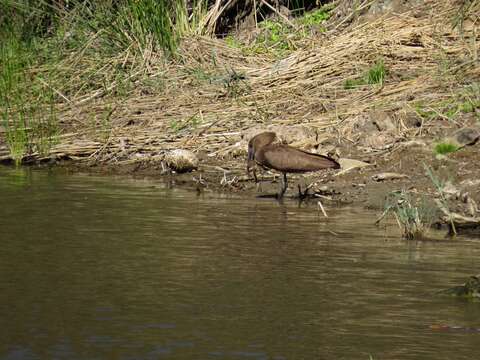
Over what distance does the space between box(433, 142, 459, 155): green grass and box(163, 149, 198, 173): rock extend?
254cm

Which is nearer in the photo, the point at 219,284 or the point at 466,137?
the point at 219,284

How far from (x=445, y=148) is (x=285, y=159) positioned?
5.47 ft

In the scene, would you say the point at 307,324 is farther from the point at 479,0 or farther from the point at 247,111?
the point at 479,0

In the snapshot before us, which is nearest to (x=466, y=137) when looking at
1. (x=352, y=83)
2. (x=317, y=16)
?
(x=352, y=83)

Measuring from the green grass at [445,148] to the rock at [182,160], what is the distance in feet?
8.33

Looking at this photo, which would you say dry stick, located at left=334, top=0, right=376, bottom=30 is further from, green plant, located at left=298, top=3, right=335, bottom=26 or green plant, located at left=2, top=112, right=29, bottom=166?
green plant, located at left=2, top=112, right=29, bottom=166

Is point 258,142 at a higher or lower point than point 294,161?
higher

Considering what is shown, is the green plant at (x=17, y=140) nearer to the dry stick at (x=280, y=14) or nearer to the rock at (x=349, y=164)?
the rock at (x=349, y=164)

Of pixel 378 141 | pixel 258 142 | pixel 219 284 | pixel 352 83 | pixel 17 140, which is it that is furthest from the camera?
pixel 352 83

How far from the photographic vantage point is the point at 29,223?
8.95 m

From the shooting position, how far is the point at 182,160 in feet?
39.6

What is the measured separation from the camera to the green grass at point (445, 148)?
1116cm

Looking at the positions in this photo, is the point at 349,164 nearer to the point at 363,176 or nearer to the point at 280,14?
the point at 363,176

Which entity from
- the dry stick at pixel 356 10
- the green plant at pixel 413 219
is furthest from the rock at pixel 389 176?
the dry stick at pixel 356 10
